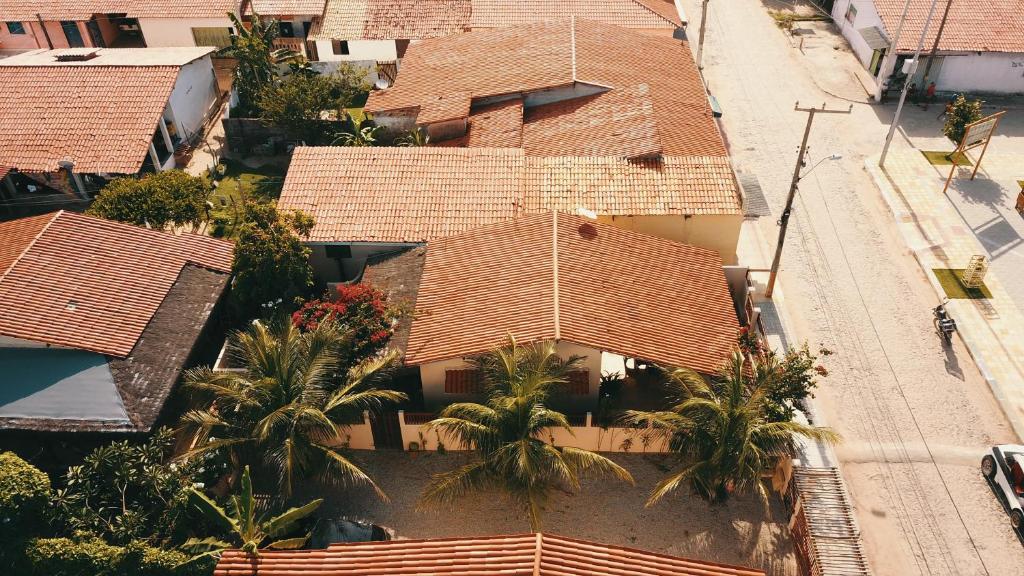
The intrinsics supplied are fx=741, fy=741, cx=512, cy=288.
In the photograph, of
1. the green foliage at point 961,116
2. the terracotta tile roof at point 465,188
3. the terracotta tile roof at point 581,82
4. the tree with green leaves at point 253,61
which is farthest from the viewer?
the tree with green leaves at point 253,61

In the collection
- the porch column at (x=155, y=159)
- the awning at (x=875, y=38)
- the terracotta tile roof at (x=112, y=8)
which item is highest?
the terracotta tile roof at (x=112, y=8)

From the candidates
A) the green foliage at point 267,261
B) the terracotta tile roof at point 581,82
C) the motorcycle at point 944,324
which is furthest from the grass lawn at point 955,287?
the green foliage at point 267,261

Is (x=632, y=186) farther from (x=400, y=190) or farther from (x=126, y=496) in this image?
(x=126, y=496)

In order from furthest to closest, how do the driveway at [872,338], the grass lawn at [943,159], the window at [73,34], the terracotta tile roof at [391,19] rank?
Result: the window at [73,34]
the terracotta tile roof at [391,19]
the grass lawn at [943,159]
the driveway at [872,338]

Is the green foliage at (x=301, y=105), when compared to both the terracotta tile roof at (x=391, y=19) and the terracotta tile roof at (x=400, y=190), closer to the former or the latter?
the terracotta tile roof at (x=391, y=19)

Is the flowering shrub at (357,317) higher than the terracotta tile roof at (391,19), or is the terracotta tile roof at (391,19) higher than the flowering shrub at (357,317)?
the terracotta tile roof at (391,19)

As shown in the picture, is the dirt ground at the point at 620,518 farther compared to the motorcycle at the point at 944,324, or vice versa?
the motorcycle at the point at 944,324

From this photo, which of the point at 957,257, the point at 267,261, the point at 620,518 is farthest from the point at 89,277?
the point at 957,257

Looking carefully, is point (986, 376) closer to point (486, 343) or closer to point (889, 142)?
point (889, 142)
